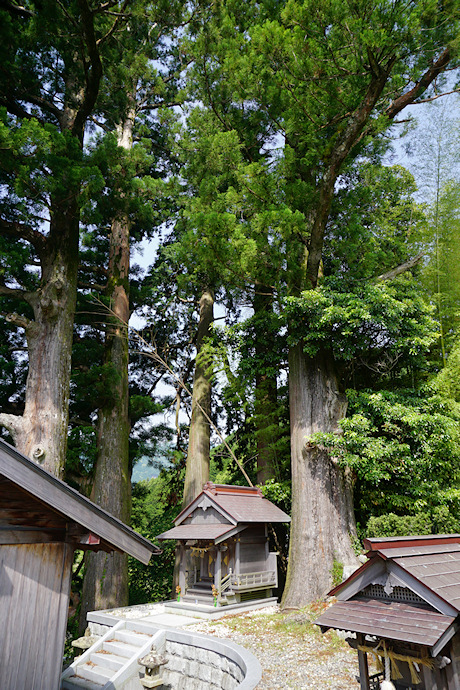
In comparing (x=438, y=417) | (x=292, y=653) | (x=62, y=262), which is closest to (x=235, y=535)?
(x=292, y=653)

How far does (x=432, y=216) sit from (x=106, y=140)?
28.4 ft

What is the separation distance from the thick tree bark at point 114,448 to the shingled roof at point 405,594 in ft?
28.4

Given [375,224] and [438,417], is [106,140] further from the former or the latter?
[438,417]

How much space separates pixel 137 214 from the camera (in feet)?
37.8

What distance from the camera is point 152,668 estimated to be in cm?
632

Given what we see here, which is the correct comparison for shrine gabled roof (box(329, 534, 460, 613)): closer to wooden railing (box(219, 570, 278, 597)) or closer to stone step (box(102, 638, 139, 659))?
stone step (box(102, 638, 139, 659))

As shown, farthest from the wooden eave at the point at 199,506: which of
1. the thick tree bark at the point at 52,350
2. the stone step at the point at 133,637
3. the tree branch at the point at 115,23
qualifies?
the tree branch at the point at 115,23

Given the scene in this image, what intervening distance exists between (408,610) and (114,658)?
5846mm

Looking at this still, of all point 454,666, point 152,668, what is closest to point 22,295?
point 152,668

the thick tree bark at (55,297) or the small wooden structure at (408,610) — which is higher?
the thick tree bark at (55,297)

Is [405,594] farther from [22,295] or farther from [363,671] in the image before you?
[22,295]

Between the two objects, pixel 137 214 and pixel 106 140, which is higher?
pixel 106 140

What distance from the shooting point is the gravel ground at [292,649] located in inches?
211

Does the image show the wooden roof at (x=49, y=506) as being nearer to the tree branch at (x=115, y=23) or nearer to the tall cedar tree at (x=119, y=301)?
the tall cedar tree at (x=119, y=301)
